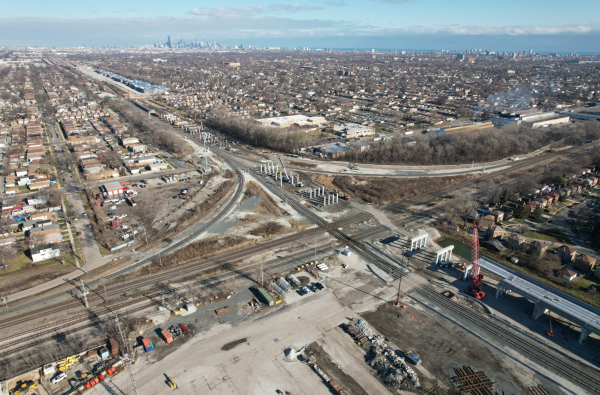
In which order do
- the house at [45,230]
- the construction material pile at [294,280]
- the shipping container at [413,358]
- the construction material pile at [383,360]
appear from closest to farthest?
the construction material pile at [383,360] → the shipping container at [413,358] → the construction material pile at [294,280] → the house at [45,230]

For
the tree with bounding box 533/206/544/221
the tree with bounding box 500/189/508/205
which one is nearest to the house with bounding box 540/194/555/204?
the tree with bounding box 533/206/544/221

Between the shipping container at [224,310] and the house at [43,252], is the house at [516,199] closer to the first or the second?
the shipping container at [224,310]

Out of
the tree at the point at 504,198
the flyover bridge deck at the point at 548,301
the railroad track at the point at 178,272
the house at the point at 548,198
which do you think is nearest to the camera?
the flyover bridge deck at the point at 548,301

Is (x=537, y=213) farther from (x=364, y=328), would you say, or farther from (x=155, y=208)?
(x=155, y=208)

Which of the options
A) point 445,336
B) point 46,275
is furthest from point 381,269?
point 46,275

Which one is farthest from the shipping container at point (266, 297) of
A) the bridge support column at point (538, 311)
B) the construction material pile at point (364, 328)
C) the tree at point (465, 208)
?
the tree at point (465, 208)

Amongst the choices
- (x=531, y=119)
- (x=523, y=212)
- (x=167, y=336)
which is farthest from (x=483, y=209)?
(x=531, y=119)
